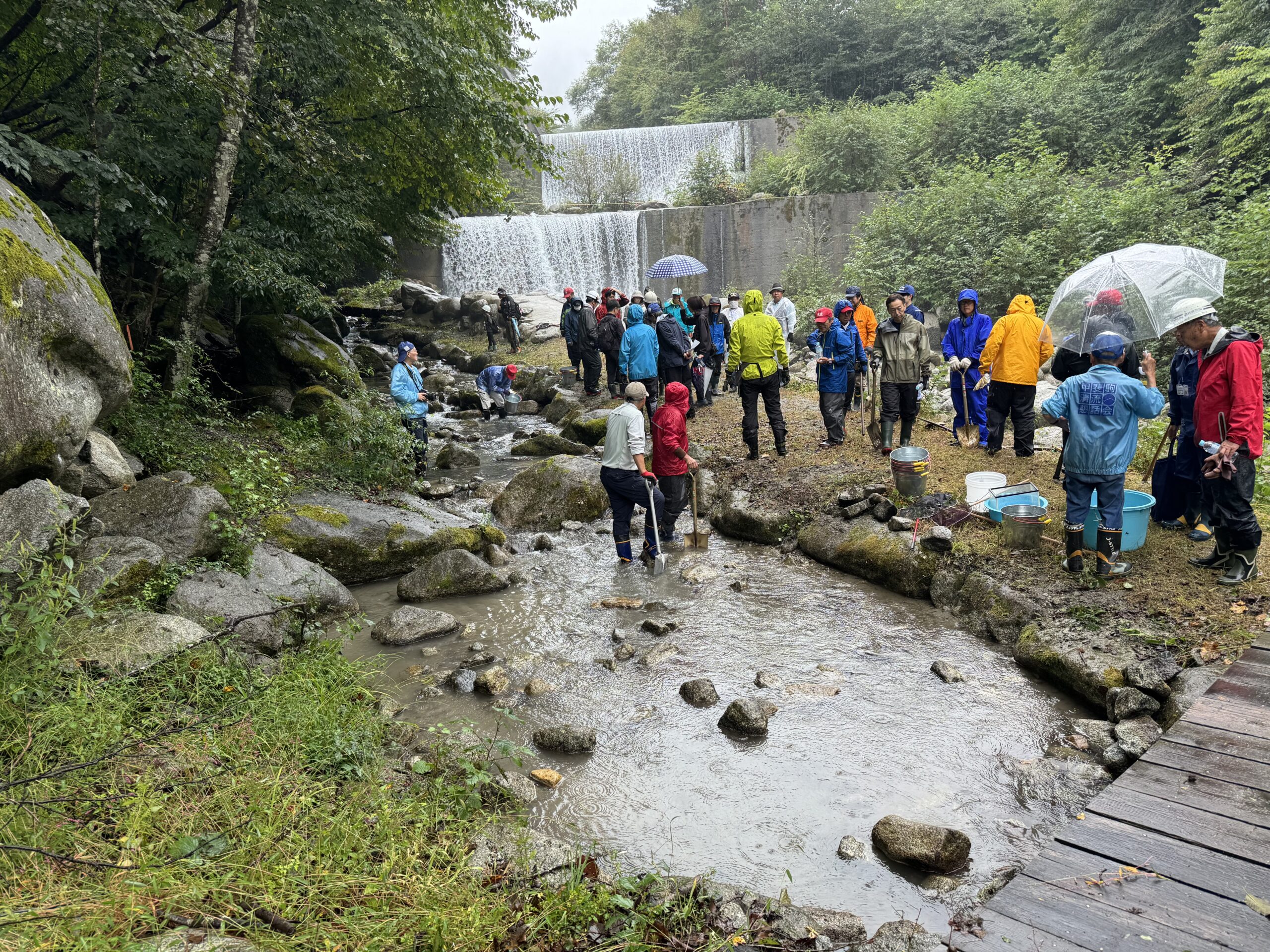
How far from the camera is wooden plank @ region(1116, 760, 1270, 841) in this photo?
313cm

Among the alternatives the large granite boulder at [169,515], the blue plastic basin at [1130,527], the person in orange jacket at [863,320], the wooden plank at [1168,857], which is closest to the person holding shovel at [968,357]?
the person in orange jacket at [863,320]

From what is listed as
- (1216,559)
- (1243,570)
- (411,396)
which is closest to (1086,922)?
(1243,570)

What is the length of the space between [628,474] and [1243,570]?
203 inches

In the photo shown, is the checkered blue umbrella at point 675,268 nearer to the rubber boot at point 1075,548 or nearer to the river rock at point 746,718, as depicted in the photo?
the rubber boot at point 1075,548

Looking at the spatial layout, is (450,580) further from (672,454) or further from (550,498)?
(672,454)

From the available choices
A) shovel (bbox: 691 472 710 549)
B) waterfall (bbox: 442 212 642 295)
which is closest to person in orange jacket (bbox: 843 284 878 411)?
shovel (bbox: 691 472 710 549)

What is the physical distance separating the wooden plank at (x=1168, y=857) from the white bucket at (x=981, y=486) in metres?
4.27

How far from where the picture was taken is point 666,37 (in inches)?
1785

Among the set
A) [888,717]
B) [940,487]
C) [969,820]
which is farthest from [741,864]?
[940,487]

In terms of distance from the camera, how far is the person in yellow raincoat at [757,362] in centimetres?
949

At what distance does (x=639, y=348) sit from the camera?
1172 centimetres

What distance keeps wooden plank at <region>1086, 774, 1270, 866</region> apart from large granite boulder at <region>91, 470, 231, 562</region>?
6.05 metres

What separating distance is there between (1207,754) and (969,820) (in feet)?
3.79

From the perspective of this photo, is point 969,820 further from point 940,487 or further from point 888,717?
point 940,487
